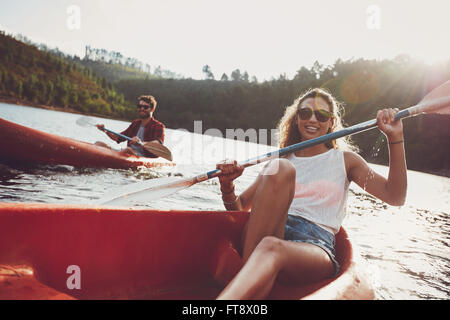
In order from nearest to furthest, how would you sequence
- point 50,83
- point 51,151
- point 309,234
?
point 309,234, point 51,151, point 50,83

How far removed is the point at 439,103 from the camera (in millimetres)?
2125

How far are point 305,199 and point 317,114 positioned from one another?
1.99 ft

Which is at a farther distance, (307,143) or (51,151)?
(51,151)

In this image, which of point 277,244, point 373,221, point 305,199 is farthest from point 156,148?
point 277,244

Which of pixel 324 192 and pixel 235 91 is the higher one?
pixel 235 91

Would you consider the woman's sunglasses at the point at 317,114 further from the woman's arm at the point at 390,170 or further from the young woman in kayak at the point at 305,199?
the woman's arm at the point at 390,170

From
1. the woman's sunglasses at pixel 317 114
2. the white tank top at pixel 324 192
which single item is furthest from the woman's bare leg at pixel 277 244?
the woman's sunglasses at pixel 317 114

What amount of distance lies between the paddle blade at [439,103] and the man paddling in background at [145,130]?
525cm

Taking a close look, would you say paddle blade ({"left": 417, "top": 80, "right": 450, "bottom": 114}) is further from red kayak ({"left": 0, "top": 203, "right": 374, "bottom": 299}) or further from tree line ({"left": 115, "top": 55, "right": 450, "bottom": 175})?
tree line ({"left": 115, "top": 55, "right": 450, "bottom": 175})

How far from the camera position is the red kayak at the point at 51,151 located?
17.6 feet

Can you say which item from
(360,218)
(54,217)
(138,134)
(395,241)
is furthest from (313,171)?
(138,134)

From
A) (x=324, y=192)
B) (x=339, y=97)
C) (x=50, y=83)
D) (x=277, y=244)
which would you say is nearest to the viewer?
(x=277, y=244)

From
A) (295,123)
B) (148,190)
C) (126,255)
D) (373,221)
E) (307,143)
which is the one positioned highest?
(295,123)

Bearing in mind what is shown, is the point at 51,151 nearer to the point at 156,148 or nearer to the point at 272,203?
the point at 156,148
